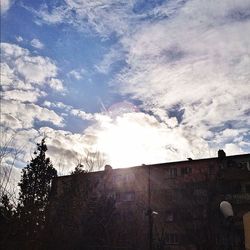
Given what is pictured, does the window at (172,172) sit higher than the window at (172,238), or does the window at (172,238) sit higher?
the window at (172,172)

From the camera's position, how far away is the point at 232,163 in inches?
1337

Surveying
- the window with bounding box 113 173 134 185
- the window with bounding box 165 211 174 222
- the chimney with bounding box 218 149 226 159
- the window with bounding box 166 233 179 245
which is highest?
the chimney with bounding box 218 149 226 159

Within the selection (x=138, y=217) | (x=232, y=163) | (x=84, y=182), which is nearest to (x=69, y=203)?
(x=84, y=182)

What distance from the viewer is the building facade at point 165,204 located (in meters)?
28.4

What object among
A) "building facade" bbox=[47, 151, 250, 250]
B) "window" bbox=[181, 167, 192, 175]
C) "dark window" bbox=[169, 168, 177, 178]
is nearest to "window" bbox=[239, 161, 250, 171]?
"building facade" bbox=[47, 151, 250, 250]

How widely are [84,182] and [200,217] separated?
41.0 feet

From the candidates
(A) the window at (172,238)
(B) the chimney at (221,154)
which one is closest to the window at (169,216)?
(A) the window at (172,238)

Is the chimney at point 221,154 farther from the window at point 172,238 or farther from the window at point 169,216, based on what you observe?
the window at point 172,238

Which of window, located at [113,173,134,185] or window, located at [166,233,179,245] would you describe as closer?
window, located at [166,233,179,245]

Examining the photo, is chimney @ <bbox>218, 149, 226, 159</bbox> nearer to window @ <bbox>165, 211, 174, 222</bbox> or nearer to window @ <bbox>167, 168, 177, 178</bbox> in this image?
window @ <bbox>167, 168, 177, 178</bbox>

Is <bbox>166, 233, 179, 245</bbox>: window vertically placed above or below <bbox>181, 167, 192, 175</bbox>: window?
below

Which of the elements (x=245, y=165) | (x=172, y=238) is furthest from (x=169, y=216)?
(x=245, y=165)

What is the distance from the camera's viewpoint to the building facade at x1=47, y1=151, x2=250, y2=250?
28406 mm

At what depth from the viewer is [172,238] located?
3409cm
